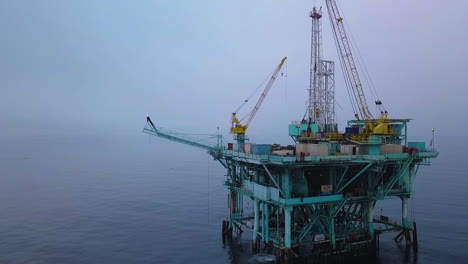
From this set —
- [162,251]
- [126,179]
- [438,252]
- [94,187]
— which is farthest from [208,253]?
[126,179]

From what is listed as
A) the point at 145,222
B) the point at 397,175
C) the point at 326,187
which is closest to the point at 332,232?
the point at 326,187

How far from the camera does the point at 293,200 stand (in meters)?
35.3

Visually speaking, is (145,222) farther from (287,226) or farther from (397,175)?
(397,175)

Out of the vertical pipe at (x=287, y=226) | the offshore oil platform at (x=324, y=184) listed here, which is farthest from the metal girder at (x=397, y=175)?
the vertical pipe at (x=287, y=226)

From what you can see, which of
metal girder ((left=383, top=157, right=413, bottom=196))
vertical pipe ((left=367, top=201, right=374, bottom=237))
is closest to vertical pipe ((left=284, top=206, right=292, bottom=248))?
vertical pipe ((left=367, top=201, right=374, bottom=237))

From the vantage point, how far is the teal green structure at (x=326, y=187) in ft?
118

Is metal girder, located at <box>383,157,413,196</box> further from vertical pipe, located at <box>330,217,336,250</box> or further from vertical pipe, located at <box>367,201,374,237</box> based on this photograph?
vertical pipe, located at <box>330,217,336,250</box>

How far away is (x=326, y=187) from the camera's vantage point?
37.6 m

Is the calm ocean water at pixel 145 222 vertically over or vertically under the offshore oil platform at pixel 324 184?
under

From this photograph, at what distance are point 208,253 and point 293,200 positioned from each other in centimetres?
1418

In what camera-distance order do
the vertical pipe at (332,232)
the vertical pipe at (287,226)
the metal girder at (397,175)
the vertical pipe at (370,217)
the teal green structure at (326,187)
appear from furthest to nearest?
1. the vertical pipe at (370,217)
2. the metal girder at (397,175)
3. the vertical pipe at (332,232)
4. the teal green structure at (326,187)
5. the vertical pipe at (287,226)

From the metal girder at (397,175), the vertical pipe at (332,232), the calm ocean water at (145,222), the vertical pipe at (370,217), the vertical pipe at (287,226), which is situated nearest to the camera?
the vertical pipe at (287,226)

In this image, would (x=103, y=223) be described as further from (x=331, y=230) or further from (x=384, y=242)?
(x=384, y=242)

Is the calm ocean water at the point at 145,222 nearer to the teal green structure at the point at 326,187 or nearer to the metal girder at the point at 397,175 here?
the teal green structure at the point at 326,187
